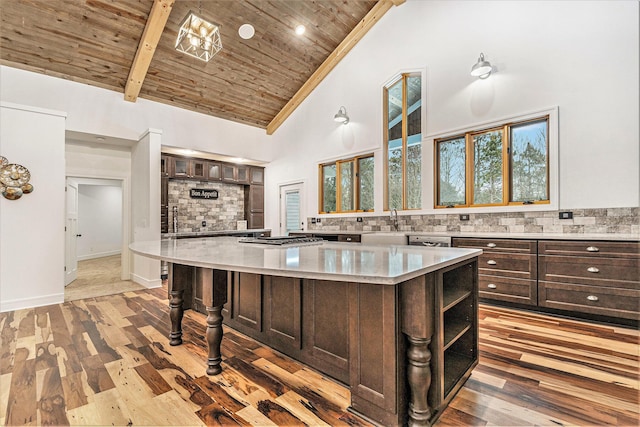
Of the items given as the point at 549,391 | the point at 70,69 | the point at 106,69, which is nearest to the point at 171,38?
the point at 106,69

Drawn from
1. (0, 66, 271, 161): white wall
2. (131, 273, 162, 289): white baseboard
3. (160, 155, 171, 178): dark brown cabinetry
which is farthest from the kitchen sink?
(160, 155, 171, 178): dark brown cabinetry

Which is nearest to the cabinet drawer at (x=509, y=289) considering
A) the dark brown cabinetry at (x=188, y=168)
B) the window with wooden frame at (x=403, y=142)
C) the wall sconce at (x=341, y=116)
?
the window with wooden frame at (x=403, y=142)

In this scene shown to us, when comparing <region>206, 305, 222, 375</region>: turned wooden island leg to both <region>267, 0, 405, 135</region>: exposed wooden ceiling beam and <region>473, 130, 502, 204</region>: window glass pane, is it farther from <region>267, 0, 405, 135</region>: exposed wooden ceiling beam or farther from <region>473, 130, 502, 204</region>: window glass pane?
<region>267, 0, 405, 135</region>: exposed wooden ceiling beam

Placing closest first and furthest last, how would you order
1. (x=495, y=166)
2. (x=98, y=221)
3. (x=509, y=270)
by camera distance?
(x=509, y=270) < (x=495, y=166) < (x=98, y=221)

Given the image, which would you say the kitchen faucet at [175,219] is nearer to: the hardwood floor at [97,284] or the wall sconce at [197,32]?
the hardwood floor at [97,284]

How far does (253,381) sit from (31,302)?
140 inches

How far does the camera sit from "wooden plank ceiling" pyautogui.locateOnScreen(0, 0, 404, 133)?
3.62 m

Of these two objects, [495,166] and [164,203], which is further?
[164,203]

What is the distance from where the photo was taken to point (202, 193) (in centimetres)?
612

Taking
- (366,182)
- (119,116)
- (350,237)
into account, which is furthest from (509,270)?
(119,116)

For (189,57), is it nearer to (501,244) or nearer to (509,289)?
(501,244)

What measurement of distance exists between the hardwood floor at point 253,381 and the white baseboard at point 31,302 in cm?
102

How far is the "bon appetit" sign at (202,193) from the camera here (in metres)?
5.98

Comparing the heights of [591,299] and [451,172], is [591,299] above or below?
below
